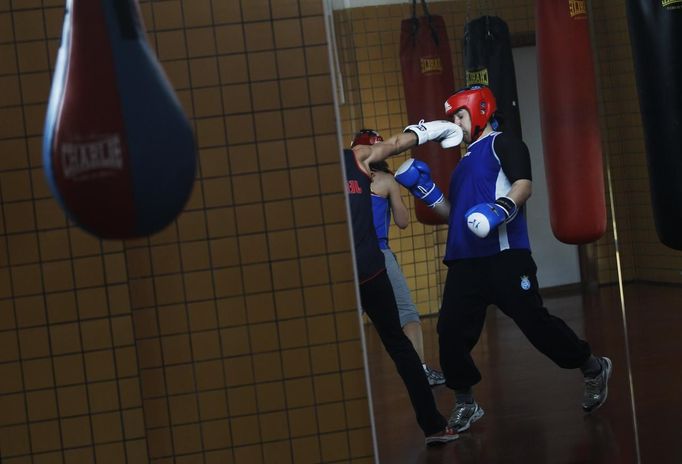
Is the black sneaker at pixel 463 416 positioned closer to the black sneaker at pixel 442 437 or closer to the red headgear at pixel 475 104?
the black sneaker at pixel 442 437

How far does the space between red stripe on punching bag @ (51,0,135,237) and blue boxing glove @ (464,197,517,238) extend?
222 cm

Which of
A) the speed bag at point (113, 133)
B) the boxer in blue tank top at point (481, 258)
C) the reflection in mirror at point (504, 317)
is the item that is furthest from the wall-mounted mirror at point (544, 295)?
the speed bag at point (113, 133)

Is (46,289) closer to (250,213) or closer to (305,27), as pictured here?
(250,213)

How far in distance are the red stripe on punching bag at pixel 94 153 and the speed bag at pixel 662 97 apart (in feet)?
6.32

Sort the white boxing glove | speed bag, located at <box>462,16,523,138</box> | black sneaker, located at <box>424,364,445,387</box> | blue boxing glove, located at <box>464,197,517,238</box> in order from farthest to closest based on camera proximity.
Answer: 1. black sneaker, located at <box>424,364,445,387</box>
2. speed bag, located at <box>462,16,523,138</box>
3. blue boxing glove, located at <box>464,197,517,238</box>
4. the white boxing glove

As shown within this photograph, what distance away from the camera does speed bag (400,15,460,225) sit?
4152mm

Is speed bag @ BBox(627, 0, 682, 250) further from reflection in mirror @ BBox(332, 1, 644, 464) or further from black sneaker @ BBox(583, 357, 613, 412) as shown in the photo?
black sneaker @ BBox(583, 357, 613, 412)

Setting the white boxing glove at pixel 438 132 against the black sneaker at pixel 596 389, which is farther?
the black sneaker at pixel 596 389

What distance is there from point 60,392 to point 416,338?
173 cm

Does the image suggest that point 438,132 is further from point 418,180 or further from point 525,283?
point 525,283

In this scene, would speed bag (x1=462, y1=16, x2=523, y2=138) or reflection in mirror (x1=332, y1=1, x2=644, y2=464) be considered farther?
speed bag (x1=462, y1=16, x2=523, y2=138)

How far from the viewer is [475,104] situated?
3.97 m

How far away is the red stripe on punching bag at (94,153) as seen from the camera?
1.68 m

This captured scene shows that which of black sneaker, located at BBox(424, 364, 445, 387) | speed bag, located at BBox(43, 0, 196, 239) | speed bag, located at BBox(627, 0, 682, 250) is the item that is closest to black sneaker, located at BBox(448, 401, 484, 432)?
black sneaker, located at BBox(424, 364, 445, 387)
